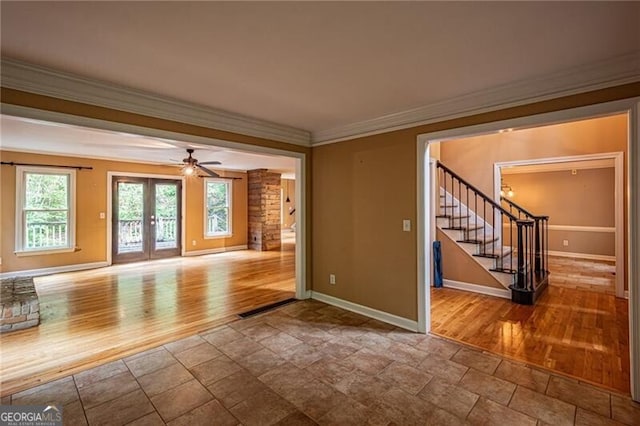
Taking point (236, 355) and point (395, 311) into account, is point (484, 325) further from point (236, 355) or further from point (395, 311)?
point (236, 355)

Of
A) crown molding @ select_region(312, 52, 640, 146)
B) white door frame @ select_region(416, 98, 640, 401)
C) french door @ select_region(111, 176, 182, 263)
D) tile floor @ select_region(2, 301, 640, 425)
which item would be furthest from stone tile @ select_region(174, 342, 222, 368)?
french door @ select_region(111, 176, 182, 263)

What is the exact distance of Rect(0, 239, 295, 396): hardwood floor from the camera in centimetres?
287

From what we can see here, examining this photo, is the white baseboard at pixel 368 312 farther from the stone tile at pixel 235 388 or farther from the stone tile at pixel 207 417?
the stone tile at pixel 207 417

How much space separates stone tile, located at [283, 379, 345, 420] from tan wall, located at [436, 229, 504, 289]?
366 centimetres

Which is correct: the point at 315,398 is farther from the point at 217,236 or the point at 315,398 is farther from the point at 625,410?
the point at 217,236

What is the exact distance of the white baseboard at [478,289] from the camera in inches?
185

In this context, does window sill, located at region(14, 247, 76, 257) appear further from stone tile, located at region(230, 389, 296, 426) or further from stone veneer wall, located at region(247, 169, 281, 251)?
stone tile, located at region(230, 389, 296, 426)

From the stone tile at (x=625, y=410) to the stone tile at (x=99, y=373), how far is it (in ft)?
12.7

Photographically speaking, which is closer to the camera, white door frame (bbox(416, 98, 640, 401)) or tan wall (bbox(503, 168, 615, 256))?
white door frame (bbox(416, 98, 640, 401))

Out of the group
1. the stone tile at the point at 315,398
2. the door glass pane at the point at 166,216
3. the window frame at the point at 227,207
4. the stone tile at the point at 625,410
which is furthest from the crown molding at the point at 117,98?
the window frame at the point at 227,207

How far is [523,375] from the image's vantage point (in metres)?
2.56

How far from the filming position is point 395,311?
12.1ft

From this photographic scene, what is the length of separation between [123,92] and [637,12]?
12.7ft

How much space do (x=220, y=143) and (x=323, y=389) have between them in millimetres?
2870
